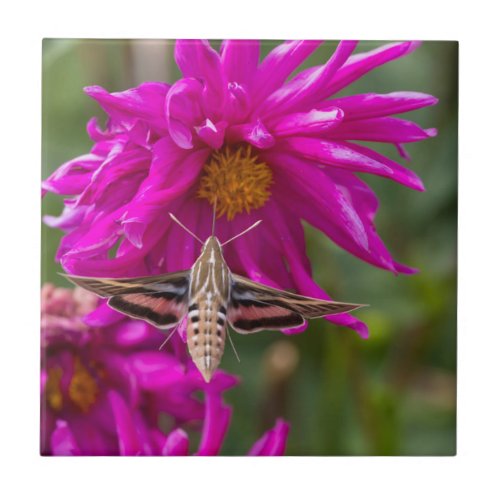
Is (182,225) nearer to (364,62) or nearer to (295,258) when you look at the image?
(295,258)

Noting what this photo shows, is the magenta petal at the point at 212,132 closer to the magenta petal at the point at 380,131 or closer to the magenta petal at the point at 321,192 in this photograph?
the magenta petal at the point at 321,192

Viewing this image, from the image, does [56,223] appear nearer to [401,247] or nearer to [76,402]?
[76,402]

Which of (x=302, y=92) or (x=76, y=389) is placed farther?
(x=76, y=389)

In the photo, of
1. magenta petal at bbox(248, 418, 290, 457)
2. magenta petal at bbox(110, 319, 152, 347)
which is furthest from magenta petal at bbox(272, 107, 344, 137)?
magenta petal at bbox(248, 418, 290, 457)

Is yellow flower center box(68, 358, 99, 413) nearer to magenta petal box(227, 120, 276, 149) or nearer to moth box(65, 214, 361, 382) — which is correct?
moth box(65, 214, 361, 382)

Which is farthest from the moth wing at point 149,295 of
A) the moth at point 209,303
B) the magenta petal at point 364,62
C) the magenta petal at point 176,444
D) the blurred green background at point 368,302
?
the magenta petal at point 364,62

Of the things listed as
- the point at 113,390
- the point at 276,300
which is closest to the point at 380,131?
the point at 276,300
